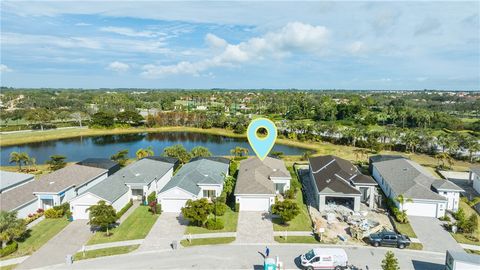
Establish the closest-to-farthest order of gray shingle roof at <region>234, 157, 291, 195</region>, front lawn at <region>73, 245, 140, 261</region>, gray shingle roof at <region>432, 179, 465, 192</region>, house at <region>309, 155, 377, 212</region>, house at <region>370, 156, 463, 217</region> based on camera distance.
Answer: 1. front lawn at <region>73, 245, 140, 261</region>
2. house at <region>370, 156, 463, 217</region>
3. house at <region>309, 155, 377, 212</region>
4. gray shingle roof at <region>432, 179, 465, 192</region>
5. gray shingle roof at <region>234, 157, 291, 195</region>

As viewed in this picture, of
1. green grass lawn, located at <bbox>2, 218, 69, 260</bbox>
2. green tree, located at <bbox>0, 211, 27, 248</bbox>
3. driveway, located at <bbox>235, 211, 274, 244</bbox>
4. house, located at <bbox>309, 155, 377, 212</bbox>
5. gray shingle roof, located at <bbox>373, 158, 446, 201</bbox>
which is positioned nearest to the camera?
green tree, located at <bbox>0, 211, 27, 248</bbox>

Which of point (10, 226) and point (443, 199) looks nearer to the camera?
point (10, 226)

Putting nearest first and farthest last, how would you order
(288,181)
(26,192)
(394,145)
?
(26,192)
(288,181)
(394,145)

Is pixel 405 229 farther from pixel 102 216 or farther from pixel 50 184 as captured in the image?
pixel 50 184

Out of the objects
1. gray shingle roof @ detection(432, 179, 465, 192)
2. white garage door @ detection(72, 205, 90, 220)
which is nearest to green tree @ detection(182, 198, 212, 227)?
white garage door @ detection(72, 205, 90, 220)

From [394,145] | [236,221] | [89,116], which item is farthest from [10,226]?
[89,116]

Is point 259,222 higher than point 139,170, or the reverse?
point 139,170

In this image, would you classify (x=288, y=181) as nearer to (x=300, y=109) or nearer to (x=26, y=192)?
(x=26, y=192)

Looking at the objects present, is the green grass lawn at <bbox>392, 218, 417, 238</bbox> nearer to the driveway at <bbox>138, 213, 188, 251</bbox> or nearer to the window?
the window
